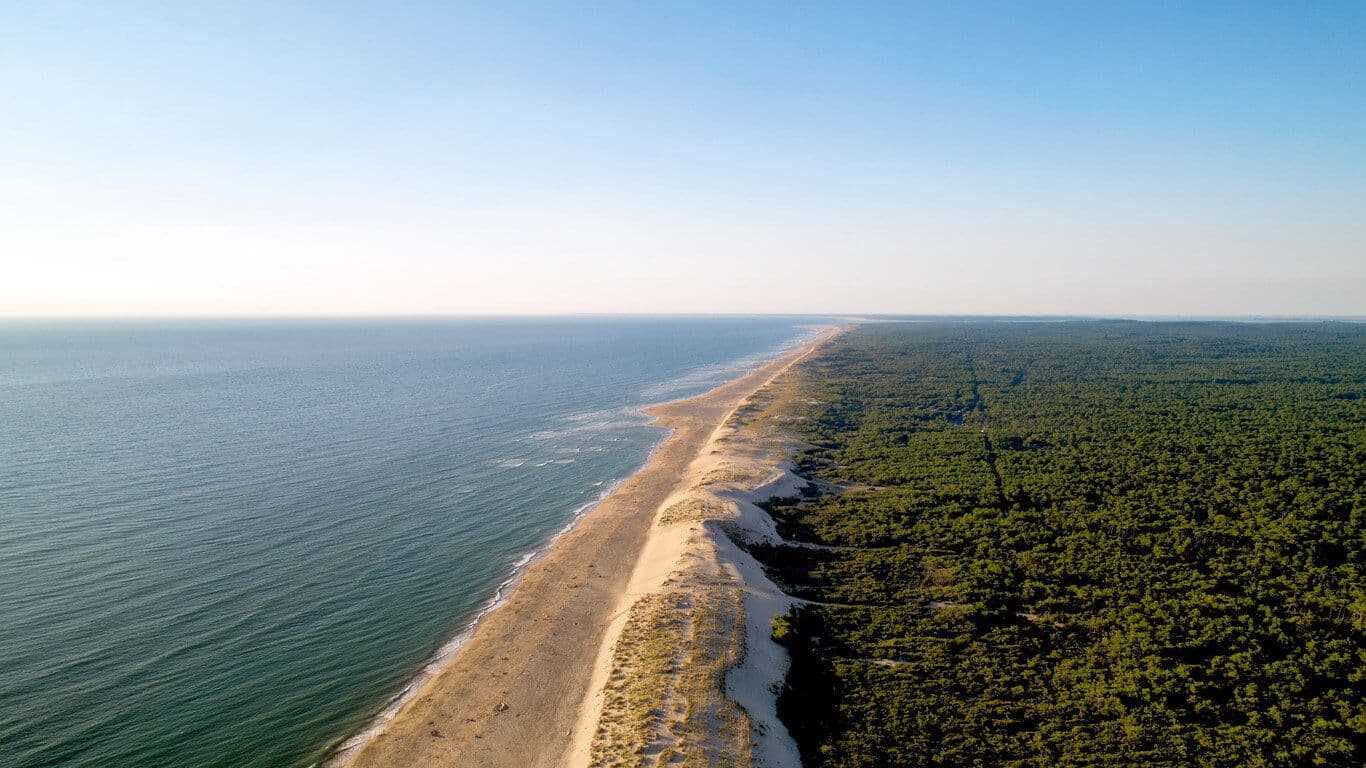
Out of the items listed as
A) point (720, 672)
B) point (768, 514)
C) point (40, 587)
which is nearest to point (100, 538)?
point (40, 587)

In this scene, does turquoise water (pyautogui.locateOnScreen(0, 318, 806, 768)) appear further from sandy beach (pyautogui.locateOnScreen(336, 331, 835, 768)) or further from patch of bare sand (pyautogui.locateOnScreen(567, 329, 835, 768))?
patch of bare sand (pyautogui.locateOnScreen(567, 329, 835, 768))

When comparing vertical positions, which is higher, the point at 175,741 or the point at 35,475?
the point at 35,475

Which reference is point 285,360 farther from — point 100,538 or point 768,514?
point 768,514

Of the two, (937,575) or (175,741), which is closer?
(175,741)

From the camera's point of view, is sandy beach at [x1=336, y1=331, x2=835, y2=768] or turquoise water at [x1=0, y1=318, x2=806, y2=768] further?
turquoise water at [x1=0, y1=318, x2=806, y2=768]

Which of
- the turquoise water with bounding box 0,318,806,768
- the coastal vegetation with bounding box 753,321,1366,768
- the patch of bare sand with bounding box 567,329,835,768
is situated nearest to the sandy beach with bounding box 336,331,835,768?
the patch of bare sand with bounding box 567,329,835,768

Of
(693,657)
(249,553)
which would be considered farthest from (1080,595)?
(249,553)

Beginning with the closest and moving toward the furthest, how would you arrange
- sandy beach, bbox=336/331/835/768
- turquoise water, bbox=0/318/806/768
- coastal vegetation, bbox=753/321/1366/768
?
sandy beach, bbox=336/331/835/768 → coastal vegetation, bbox=753/321/1366/768 → turquoise water, bbox=0/318/806/768

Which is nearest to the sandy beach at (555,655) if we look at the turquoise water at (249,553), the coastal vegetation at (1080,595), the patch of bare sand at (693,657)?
the patch of bare sand at (693,657)
